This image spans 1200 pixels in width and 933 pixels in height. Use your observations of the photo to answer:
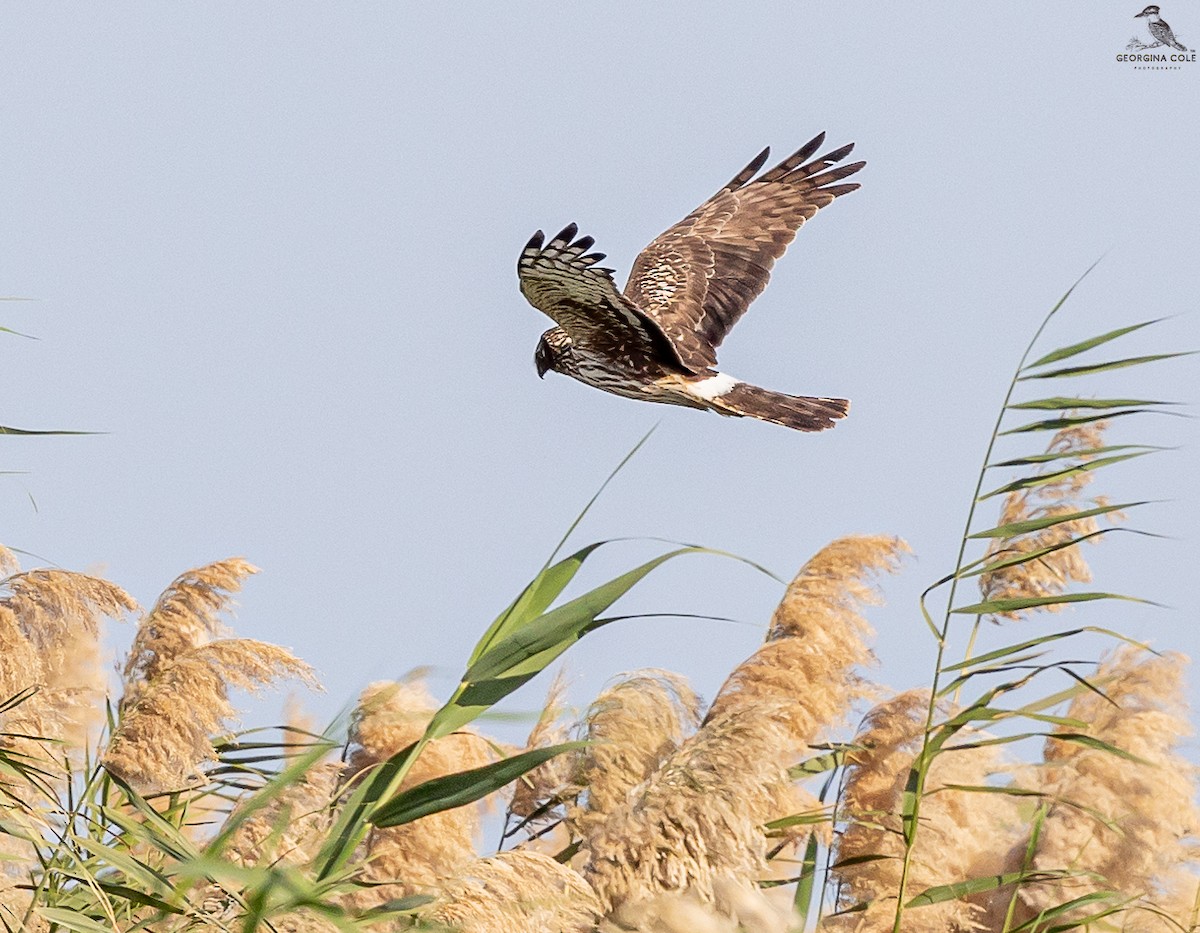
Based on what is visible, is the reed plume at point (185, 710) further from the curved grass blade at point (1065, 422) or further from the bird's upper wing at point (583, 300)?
the bird's upper wing at point (583, 300)

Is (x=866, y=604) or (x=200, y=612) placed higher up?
(x=866, y=604)

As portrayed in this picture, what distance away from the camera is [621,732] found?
2402 mm

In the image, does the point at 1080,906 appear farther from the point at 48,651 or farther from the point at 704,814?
the point at 48,651

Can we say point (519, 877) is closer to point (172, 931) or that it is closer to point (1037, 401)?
point (172, 931)

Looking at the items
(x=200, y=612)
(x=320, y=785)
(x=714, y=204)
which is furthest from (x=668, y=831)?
(x=714, y=204)

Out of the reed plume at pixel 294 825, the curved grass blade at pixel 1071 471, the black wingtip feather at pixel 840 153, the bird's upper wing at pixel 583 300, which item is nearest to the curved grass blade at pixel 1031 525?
the curved grass blade at pixel 1071 471

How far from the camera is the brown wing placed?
25.9 ft

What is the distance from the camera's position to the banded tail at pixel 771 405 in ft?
22.5

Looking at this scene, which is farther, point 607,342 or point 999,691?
point 607,342

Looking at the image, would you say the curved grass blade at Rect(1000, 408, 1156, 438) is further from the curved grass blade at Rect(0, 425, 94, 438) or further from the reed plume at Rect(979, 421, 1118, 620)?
the curved grass blade at Rect(0, 425, 94, 438)

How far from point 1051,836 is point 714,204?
6736 millimetres

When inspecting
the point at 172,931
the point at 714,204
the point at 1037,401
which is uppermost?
the point at 714,204

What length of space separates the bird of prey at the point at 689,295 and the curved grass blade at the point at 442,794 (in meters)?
3.48

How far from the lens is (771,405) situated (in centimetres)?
700
